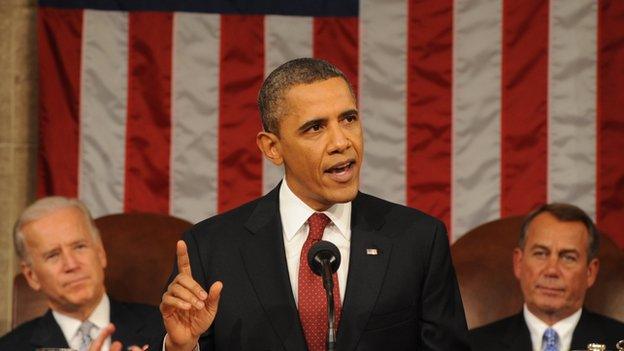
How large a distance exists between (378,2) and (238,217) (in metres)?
2.21

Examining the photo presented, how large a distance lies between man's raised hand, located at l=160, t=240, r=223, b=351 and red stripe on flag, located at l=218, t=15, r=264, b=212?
2.30 m

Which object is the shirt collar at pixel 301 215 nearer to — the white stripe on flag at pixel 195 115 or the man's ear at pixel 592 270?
the man's ear at pixel 592 270

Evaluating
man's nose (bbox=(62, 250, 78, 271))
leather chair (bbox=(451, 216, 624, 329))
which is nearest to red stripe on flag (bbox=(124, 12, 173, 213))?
man's nose (bbox=(62, 250, 78, 271))

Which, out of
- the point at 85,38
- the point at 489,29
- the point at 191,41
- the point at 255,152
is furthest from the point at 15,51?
the point at 489,29

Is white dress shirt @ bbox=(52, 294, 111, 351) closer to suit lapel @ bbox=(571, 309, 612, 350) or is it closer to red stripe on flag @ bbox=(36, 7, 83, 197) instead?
red stripe on flag @ bbox=(36, 7, 83, 197)

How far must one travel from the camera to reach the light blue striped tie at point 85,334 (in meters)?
3.86

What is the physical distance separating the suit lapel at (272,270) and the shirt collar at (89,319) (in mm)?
1350

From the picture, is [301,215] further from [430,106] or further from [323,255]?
[430,106]

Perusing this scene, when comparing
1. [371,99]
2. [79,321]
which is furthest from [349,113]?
[371,99]

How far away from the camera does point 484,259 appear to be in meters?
4.16

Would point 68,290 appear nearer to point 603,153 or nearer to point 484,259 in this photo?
point 484,259

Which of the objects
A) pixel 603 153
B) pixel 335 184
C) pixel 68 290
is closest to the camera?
pixel 335 184

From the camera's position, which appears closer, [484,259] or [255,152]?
[484,259]

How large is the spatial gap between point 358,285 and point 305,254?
17 centimetres
